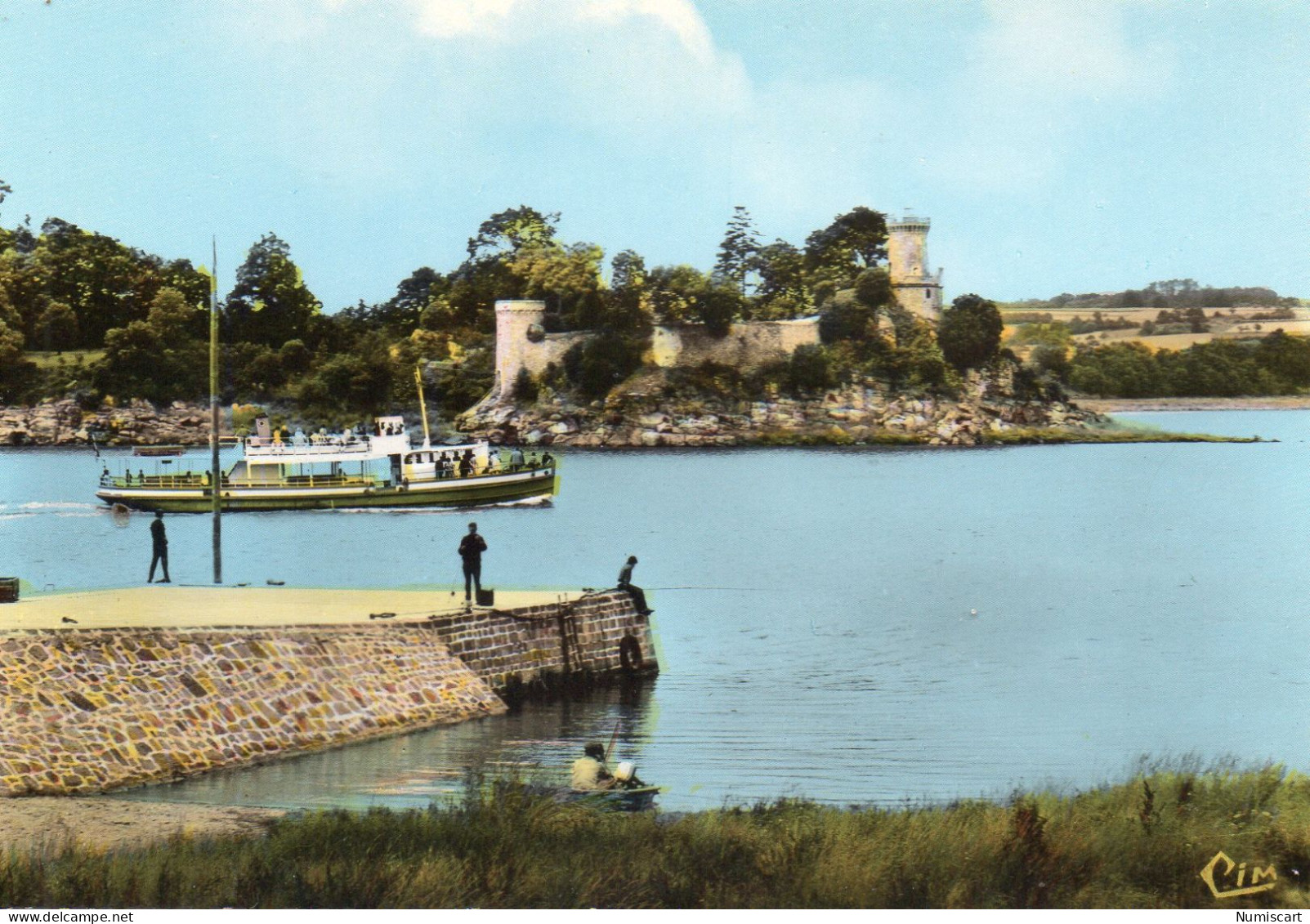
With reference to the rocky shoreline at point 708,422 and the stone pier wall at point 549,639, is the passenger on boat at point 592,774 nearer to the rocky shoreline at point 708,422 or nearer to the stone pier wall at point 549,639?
the stone pier wall at point 549,639

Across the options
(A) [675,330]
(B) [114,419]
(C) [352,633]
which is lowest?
(C) [352,633]

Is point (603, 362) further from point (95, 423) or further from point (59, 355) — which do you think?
point (59, 355)

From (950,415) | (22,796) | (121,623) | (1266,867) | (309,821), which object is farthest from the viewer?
(950,415)

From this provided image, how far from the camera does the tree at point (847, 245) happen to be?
2145cm

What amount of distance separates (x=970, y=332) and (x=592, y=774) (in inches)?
688

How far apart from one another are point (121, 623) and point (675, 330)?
10748 mm

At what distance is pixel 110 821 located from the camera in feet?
37.9

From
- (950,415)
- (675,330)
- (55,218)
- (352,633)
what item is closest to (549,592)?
(352,633)

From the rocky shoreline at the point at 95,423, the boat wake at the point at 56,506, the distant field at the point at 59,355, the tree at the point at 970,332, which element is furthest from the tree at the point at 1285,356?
the boat wake at the point at 56,506

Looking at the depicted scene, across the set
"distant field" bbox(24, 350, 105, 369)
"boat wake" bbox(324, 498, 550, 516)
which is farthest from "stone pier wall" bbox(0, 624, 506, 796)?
"boat wake" bbox(324, 498, 550, 516)

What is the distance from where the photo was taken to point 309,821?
11008mm

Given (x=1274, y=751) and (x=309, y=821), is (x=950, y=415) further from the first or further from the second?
(x=309, y=821)

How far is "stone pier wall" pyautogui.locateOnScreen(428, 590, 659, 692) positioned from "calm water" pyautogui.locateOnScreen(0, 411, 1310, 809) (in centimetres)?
61

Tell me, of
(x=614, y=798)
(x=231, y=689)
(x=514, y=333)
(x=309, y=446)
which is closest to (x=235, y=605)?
(x=231, y=689)
